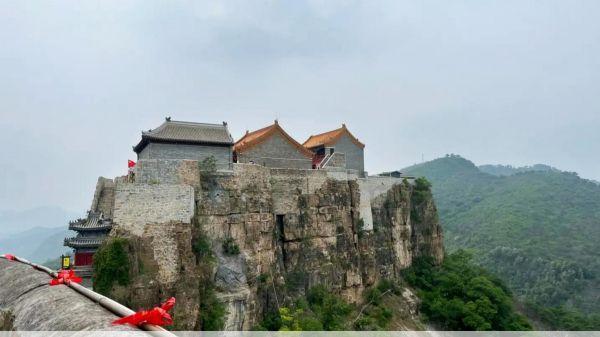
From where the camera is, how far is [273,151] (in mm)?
24141

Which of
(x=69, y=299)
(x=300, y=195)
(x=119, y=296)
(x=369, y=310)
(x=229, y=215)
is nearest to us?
(x=69, y=299)

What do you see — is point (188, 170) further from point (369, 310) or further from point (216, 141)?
point (369, 310)

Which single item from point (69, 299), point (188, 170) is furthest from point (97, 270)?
point (69, 299)

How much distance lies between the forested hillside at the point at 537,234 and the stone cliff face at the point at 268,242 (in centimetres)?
1623

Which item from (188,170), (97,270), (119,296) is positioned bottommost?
(119,296)

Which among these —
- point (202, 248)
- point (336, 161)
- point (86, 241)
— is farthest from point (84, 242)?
point (336, 161)

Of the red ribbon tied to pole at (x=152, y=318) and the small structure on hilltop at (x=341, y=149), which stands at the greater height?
the small structure on hilltop at (x=341, y=149)

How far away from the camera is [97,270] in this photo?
48.2ft

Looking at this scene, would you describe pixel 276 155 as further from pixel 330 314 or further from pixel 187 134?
pixel 330 314

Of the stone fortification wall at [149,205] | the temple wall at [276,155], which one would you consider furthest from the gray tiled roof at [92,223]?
the temple wall at [276,155]

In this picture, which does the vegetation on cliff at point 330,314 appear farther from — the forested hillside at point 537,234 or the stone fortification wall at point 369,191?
the forested hillside at point 537,234

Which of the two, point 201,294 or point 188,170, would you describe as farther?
point 188,170

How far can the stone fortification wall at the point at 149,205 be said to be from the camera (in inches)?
629

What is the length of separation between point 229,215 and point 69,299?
1674cm
